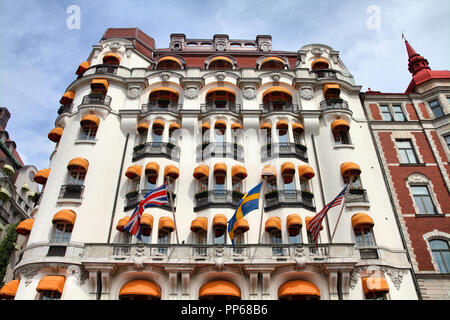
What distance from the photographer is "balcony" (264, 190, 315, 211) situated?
26.5 m

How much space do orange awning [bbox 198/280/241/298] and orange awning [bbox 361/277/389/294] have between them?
833 cm

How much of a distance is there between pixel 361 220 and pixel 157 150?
17.1 metres

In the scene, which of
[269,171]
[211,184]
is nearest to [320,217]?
[269,171]

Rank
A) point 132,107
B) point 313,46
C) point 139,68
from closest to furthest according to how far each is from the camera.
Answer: point 132,107 → point 139,68 → point 313,46

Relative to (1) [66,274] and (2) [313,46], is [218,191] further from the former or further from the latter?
(2) [313,46]

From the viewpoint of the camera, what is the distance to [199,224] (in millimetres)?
25000

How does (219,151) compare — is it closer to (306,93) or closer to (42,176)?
(306,93)

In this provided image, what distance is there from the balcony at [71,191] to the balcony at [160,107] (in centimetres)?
958

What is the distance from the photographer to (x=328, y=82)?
33.7 metres

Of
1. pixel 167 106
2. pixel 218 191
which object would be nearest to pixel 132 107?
pixel 167 106

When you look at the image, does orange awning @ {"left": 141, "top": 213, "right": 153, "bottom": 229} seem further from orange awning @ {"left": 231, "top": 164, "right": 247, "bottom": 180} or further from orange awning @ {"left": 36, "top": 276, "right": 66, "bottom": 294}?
orange awning @ {"left": 231, "top": 164, "right": 247, "bottom": 180}

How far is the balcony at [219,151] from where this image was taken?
95.7ft

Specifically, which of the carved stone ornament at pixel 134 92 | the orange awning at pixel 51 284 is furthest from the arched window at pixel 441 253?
the carved stone ornament at pixel 134 92

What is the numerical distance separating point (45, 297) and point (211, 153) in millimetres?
15755
